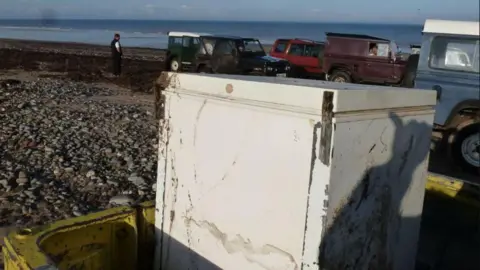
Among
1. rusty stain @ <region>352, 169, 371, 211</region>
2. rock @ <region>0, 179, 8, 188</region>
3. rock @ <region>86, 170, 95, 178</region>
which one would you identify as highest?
rusty stain @ <region>352, 169, 371, 211</region>

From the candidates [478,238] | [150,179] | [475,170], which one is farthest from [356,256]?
[475,170]

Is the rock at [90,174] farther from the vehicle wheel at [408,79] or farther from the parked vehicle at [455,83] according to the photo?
the vehicle wheel at [408,79]

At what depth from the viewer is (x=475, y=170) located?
7984 millimetres

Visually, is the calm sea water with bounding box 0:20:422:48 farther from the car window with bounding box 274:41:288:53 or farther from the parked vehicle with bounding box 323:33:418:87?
the car window with bounding box 274:41:288:53

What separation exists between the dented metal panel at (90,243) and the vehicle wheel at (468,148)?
6.40 m

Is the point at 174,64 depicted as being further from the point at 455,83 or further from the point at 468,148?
the point at 468,148

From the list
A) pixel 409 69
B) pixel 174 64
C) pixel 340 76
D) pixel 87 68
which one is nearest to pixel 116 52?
pixel 174 64

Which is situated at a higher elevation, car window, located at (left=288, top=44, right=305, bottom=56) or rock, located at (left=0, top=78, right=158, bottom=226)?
car window, located at (left=288, top=44, right=305, bottom=56)

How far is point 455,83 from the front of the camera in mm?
7980

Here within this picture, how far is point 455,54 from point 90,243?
269 inches

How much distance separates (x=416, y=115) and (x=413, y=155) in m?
0.19

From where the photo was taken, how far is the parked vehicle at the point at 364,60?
1638cm

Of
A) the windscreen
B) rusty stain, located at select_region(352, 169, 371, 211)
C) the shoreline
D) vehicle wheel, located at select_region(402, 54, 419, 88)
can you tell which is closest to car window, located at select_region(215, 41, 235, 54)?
the windscreen

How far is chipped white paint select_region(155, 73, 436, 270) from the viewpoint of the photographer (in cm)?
212
